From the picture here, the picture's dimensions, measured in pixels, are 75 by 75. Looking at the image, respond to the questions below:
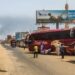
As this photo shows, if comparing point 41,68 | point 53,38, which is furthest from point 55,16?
point 41,68

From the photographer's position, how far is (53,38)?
4925 centimetres

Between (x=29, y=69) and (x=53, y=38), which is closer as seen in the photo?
(x=29, y=69)

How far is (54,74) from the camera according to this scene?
21.0 m

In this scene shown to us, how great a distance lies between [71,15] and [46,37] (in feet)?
103

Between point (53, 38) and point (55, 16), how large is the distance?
101ft

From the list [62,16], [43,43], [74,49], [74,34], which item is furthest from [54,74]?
[62,16]

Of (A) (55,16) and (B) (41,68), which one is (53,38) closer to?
(B) (41,68)

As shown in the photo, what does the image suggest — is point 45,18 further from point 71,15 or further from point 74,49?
point 74,49

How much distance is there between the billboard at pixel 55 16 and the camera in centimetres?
7988

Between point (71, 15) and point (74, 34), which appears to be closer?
point (74, 34)

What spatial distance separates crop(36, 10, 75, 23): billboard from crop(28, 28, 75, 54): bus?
2846 centimetres

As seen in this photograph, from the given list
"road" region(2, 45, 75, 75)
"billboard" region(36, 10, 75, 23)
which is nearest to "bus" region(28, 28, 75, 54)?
"road" region(2, 45, 75, 75)

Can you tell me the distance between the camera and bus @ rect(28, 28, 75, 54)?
46250 mm

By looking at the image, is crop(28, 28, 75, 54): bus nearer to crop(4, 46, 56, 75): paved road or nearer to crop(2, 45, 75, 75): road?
crop(2, 45, 75, 75): road
